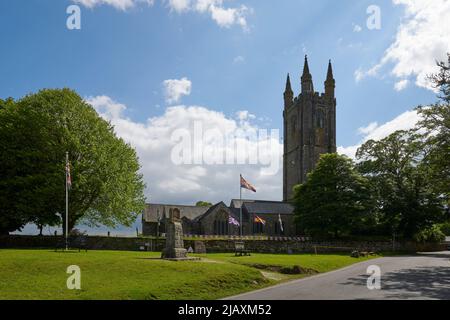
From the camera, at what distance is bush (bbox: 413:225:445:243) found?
188 feet

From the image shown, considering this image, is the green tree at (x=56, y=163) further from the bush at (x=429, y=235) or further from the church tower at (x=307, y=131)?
the church tower at (x=307, y=131)

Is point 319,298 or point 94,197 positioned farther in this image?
point 94,197

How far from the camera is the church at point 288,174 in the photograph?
69375 mm

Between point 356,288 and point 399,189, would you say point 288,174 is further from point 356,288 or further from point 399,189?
point 356,288

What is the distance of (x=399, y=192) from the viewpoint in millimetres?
56500

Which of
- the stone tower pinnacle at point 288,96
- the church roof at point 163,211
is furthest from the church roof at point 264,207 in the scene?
the stone tower pinnacle at point 288,96

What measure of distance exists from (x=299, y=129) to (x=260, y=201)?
19.0 m

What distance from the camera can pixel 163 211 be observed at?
233 feet

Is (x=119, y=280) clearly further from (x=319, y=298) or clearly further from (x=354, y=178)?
(x=354, y=178)

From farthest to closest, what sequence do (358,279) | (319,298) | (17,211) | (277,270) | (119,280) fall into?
(17,211), (277,270), (358,279), (119,280), (319,298)

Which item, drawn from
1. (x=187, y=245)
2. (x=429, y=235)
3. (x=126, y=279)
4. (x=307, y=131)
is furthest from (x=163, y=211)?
(x=126, y=279)

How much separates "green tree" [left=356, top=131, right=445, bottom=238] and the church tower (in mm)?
22230
